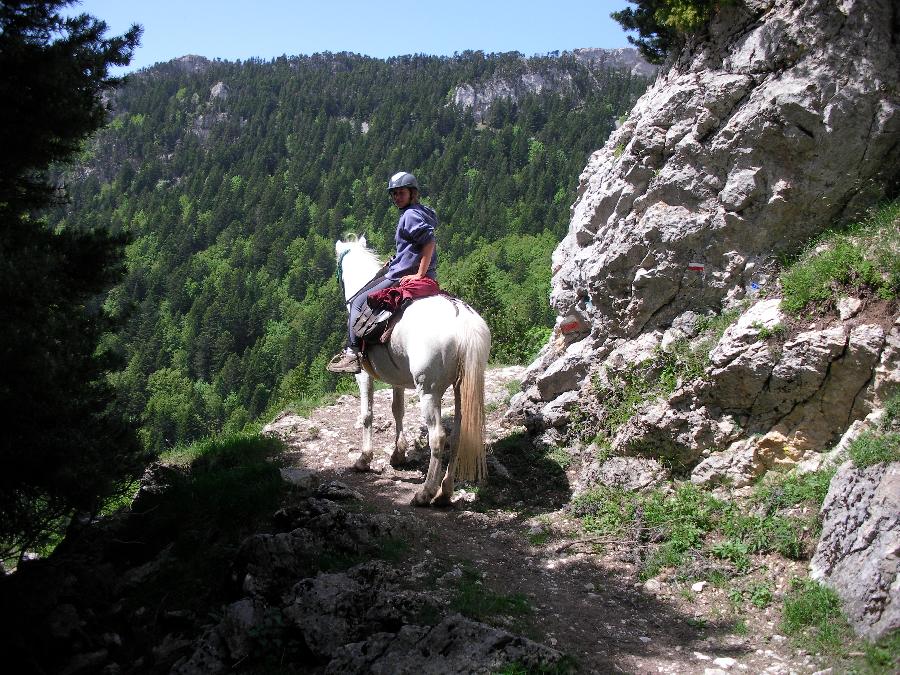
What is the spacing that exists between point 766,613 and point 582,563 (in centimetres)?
181

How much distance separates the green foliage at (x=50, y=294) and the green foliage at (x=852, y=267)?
7055 millimetres

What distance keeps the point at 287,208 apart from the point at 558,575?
156645 millimetres

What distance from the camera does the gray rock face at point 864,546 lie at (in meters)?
4.36

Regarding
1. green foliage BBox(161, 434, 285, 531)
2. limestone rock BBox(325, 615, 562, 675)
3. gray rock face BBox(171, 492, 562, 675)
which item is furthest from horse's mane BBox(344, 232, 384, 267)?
limestone rock BBox(325, 615, 562, 675)

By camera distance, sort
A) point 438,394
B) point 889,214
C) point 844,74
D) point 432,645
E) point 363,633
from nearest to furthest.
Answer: point 432,645 → point 363,633 → point 889,214 → point 844,74 → point 438,394

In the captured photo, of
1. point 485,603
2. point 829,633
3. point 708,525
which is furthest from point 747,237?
A: point 485,603

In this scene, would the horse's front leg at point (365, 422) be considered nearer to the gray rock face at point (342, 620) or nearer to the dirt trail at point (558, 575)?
the dirt trail at point (558, 575)

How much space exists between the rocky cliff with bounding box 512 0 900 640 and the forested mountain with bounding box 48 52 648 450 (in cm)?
6195

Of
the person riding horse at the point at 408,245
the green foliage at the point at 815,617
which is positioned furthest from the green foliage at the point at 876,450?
the person riding horse at the point at 408,245

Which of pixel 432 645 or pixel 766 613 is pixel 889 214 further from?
pixel 432 645

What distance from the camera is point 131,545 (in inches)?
301

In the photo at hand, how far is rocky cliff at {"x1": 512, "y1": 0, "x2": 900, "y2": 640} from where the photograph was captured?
6543 mm

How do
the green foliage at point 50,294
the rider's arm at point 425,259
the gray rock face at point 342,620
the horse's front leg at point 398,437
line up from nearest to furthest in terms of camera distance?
the gray rock face at point 342,620
the green foliage at point 50,294
the rider's arm at point 425,259
the horse's front leg at point 398,437

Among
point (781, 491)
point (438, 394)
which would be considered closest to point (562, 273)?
point (438, 394)
